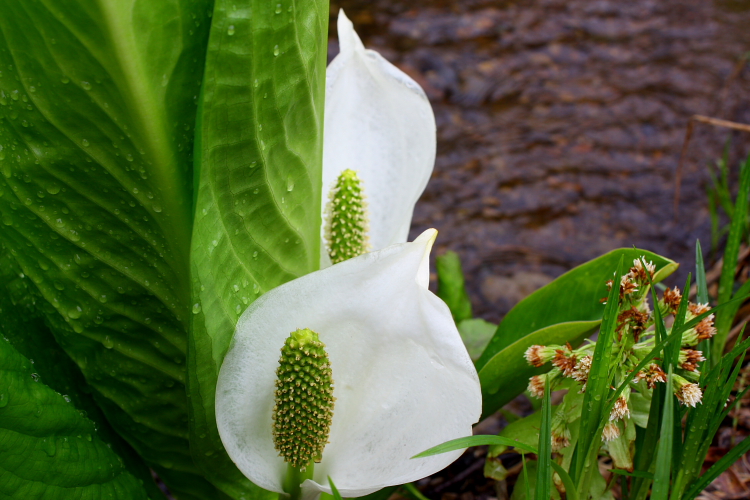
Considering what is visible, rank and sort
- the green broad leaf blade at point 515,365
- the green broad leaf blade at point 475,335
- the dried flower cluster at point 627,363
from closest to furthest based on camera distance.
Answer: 1. the dried flower cluster at point 627,363
2. the green broad leaf blade at point 515,365
3. the green broad leaf blade at point 475,335

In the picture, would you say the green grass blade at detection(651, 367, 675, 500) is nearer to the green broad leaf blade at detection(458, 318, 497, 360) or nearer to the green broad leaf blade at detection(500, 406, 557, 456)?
the green broad leaf blade at detection(500, 406, 557, 456)

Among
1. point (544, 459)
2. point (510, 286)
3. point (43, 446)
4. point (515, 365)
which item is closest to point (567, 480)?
point (544, 459)

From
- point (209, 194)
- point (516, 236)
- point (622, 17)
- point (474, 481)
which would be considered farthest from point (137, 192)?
point (622, 17)

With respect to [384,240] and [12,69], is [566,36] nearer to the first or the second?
[384,240]

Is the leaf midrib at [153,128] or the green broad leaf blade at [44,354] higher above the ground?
the leaf midrib at [153,128]

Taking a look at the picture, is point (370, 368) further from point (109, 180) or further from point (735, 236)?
point (735, 236)

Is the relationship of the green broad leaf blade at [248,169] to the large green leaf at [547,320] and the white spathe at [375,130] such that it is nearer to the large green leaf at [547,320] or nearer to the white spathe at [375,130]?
the white spathe at [375,130]

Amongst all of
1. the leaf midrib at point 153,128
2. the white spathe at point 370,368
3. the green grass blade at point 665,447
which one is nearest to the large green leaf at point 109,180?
the leaf midrib at point 153,128
